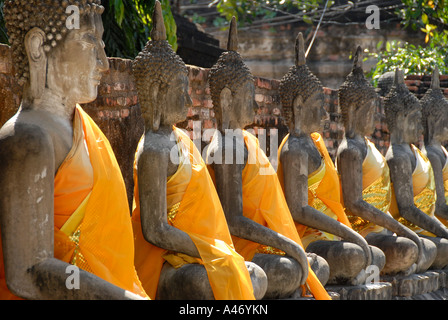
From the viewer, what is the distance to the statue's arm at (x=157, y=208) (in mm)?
4008

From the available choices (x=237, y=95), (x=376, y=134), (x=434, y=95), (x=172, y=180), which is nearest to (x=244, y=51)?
(x=376, y=134)

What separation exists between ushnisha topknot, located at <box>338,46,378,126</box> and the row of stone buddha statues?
13 millimetres

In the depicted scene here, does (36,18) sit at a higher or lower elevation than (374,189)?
higher

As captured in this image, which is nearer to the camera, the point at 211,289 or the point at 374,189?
the point at 211,289

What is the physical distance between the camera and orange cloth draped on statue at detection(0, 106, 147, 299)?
325cm

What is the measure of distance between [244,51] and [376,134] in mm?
6097

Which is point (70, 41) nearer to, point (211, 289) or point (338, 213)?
point (211, 289)

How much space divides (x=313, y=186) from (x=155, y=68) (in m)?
1.75

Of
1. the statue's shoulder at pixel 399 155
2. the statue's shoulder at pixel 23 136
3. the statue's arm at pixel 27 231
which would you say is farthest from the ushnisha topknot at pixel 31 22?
the statue's shoulder at pixel 399 155

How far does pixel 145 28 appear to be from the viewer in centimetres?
812

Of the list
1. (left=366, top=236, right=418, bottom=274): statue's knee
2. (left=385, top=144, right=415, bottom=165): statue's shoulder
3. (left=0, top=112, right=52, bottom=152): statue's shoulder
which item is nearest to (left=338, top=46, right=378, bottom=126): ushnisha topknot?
(left=385, top=144, right=415, bottom=165): statue's shoulder

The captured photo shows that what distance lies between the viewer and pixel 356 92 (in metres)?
6.31

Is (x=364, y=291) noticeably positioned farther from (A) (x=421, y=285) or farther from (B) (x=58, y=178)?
(B) (x=58, y=178)

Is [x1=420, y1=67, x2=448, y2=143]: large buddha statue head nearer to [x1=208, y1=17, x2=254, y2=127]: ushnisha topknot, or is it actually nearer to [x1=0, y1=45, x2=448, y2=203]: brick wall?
[x1=0, y1=45, x2=448, y2=203]: brick wall
